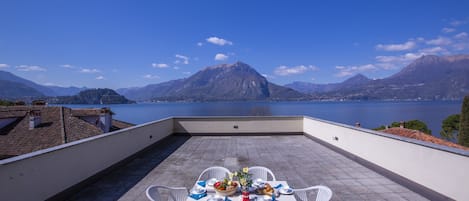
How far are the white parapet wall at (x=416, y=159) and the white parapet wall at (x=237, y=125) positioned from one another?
329 cm

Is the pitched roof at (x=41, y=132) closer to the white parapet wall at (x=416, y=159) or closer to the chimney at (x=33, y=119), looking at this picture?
the chimney at (x=33, y=119)

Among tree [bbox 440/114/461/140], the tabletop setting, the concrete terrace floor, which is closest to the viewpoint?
the tabletop setting

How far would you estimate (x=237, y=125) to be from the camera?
963 centimetres

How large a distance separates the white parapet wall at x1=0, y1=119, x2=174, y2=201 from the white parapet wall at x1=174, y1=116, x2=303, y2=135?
367cm

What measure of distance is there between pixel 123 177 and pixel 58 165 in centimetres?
124

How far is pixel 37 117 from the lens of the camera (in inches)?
523

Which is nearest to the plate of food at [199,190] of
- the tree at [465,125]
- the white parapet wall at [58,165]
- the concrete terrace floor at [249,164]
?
the concrete terrace floor at [249,164]

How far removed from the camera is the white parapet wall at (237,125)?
958 cm

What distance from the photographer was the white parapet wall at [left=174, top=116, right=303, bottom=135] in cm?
958

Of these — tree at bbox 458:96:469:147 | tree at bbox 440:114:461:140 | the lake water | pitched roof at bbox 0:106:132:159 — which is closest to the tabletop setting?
pitched roof at bbox 0:106:132:159

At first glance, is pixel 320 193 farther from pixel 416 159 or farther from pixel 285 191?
pixel 416 159

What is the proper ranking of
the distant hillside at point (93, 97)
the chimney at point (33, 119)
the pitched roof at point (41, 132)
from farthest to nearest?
1. the distant hillside at point (93, 97)
2. the chimney at point (33, 119)
3. the pitched roof at point (41, 132)

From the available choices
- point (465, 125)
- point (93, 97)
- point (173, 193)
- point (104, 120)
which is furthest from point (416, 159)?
point (93, 97)

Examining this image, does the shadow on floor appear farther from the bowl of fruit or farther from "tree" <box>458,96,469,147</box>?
"tree" <box>458,96,469,147</box>
